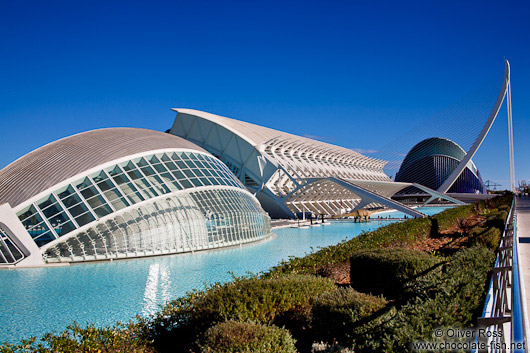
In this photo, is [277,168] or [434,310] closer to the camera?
[434,310]

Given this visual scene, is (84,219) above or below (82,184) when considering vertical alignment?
below

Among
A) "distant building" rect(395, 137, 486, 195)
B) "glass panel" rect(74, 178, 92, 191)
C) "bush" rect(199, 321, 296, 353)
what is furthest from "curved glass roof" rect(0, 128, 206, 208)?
"distant building" rect(395, 137, 486, 195)

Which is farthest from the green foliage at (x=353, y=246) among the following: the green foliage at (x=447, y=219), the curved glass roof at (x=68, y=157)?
the curved glass roof at (x=68, y=157)

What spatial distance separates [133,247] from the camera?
16156mm

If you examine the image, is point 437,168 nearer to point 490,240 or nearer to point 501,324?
point 490,240

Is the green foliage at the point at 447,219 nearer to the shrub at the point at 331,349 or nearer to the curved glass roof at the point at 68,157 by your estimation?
the curved glass roof at the point at 68,157

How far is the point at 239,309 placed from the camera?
5.55 metres

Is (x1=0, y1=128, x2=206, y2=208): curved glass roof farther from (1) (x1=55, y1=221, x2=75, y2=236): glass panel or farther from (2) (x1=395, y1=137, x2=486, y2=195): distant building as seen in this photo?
(2) (x1=395, y1=137, x2=486, y2=195): distant building

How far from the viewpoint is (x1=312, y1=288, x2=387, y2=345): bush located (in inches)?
203

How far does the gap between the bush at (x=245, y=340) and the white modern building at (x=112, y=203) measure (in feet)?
40.7

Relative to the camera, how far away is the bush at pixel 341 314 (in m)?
5.15

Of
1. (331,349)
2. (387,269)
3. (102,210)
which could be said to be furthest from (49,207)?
(331,349)

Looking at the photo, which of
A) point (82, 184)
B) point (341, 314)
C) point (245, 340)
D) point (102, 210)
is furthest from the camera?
point (82, 184)

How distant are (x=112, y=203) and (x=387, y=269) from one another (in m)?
11.9
